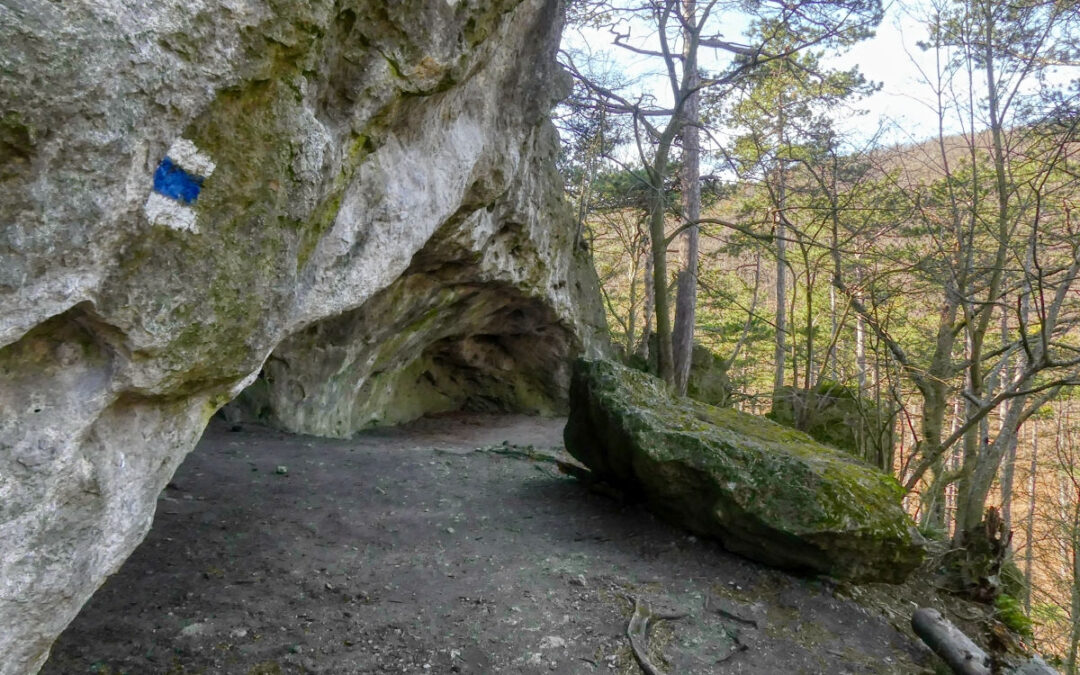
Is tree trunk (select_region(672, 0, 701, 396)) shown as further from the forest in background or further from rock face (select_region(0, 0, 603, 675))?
rock face (select_region(0, 0, 603, 675))

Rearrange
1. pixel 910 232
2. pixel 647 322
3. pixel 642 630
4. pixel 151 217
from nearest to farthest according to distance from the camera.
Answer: pixel 151 217, pixel 642 630, pixel 910 232, pixel 647 322

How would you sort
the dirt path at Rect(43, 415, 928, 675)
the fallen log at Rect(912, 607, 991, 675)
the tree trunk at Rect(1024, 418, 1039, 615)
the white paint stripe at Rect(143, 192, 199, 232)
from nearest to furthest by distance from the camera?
1. the white paint stripe at Rect(143, 192, 199, 232)
2. the dirt path at Rect(43, 415, 928, 675)
3. the fallen log at Rect(912, 607, 991, 675)
4. the tree trunk at Rect(1024, 418, 1039, 615)

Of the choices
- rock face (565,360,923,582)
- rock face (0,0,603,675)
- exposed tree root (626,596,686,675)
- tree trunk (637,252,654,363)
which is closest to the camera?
rock face (0,0,603,675)

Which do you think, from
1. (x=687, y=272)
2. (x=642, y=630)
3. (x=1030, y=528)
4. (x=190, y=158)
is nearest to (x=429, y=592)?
(x=642, y=630)

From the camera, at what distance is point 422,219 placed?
17.1 ft

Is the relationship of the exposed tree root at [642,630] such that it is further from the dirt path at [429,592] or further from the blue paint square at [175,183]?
the blue paint square at [175,183]

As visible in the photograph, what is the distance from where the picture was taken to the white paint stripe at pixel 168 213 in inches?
87.1

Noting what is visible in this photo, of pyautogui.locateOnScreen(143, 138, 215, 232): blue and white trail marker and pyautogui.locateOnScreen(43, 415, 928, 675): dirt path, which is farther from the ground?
pyautogui.locateOnScreen(143, 138, 215, 232): blue and white trail marker

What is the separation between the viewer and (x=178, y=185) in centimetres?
232

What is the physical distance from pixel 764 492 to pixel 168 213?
12.6 ft

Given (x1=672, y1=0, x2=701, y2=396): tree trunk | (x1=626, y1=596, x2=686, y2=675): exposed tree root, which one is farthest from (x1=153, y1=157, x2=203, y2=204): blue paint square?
(x1=672, y1=0, x2=701, y2=396): tree trunk

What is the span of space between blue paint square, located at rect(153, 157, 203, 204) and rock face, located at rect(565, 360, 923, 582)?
11.3ft

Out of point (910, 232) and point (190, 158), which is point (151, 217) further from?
point (910, 232)

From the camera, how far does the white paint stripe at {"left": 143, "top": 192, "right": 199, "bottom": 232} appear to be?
221cm
